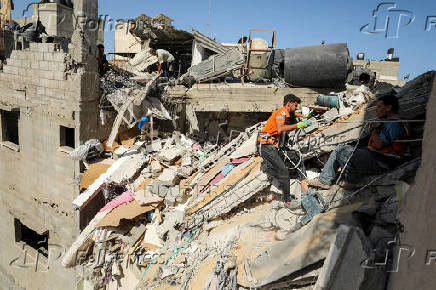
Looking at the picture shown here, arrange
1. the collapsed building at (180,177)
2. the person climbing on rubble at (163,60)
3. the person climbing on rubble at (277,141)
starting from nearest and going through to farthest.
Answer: the collapsed building at (180,177), the person climbing on rubble at (277,141), the person climbing on rubble at (163,60)

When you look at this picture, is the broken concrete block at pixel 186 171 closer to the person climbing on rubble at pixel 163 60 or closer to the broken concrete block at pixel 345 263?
the person climbing on rubble at pixel 163 60

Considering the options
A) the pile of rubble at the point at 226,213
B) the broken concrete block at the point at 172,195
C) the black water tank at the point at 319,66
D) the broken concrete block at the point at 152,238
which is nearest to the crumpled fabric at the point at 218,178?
the pile of rubble at the point at 226,213

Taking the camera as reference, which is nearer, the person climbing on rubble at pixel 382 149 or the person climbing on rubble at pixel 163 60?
the person climbing on rubble at pixel 382 149

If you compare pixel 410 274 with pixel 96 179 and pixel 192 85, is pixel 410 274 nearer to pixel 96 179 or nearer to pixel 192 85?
pixel 96 179

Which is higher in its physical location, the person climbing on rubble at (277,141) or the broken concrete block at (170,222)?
the person climbing on rubble at (277,141)

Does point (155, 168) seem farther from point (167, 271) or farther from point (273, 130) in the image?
point (273, 130)

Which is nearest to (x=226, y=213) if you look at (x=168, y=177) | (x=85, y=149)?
(x=168, y=177)

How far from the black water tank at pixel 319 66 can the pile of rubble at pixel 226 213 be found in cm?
92

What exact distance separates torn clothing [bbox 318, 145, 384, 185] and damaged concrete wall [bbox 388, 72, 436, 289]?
180cm

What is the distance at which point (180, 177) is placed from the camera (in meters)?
8.53

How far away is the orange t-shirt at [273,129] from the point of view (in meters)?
5.61

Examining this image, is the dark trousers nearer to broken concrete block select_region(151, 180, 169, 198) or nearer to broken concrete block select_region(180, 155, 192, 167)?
broken concrete block select_region(151, 180, 169, 198)

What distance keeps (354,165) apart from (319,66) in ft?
14.8

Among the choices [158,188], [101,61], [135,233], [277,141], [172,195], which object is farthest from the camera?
[101,61]
